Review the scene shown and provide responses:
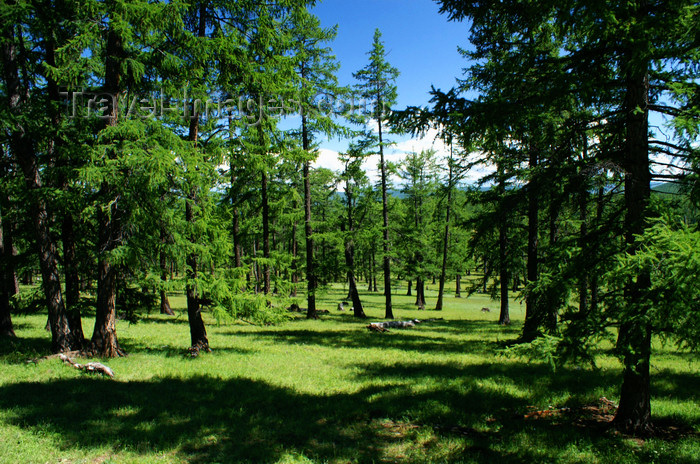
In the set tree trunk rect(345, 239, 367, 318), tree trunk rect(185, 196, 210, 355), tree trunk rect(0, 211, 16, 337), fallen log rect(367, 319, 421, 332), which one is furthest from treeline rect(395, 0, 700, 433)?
tree trunk rect(345, 239, 367, 318)

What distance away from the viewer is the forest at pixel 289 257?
5.22 metres

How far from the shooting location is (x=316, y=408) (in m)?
7.57

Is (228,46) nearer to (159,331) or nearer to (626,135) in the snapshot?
(626,135)

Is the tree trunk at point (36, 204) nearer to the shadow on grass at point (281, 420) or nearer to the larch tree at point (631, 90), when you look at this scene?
the shadow on grass at point (281, 420)

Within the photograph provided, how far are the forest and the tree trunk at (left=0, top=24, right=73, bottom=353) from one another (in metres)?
0.05

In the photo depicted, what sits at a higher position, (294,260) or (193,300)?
(294,260)

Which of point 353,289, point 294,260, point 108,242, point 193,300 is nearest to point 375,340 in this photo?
point 193,300

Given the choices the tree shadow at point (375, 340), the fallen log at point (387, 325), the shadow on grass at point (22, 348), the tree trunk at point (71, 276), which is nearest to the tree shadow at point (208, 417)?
the shadow on grass at point (22, 348)

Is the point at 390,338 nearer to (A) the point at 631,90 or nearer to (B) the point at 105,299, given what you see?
(B) the point at 105,299

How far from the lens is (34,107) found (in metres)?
9.91

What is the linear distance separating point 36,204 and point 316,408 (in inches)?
354

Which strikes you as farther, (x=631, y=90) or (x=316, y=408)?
(x=316, y=408)

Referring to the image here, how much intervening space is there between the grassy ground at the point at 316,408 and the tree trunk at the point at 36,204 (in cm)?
117

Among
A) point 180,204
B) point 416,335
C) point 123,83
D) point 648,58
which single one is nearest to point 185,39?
point 123,83
